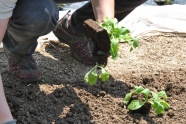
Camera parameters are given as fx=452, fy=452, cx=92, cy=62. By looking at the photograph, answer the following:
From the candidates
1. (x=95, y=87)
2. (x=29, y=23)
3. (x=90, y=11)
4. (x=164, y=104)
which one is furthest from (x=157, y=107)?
(x=90, y=11)

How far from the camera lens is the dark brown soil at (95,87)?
2195 mm

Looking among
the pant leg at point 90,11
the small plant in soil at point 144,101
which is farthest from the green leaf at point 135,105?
the pant leg at point 90,11

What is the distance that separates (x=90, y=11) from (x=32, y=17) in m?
0.61

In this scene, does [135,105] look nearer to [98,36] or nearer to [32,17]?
[98,36]

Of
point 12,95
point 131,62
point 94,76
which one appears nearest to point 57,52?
point 131,62

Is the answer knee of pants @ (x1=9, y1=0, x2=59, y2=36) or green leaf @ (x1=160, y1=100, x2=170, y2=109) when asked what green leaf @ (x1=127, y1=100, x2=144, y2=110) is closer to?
green leaf @ (x1=160, y1=100, x2=170, y2=109)

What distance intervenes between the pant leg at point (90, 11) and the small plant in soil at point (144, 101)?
0.60 m

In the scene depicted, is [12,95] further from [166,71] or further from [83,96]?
[166,71]

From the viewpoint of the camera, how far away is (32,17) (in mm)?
2137

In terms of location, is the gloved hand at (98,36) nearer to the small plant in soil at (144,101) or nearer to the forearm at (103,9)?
the forearm at (103,9)

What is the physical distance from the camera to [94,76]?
6.38 ft

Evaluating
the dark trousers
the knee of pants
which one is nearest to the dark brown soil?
the dark trousers

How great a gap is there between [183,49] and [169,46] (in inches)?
3.9

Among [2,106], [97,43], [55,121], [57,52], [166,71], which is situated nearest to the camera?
[2,106]
